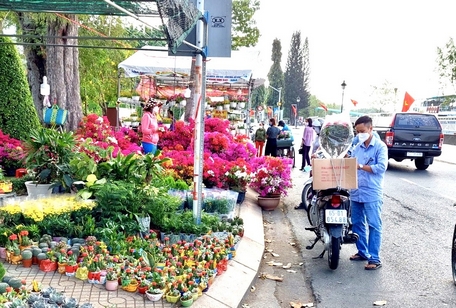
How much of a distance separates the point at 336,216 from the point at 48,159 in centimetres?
409

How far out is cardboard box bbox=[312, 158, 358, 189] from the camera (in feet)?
17.7

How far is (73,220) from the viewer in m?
5.37

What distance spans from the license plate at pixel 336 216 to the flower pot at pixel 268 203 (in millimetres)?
3645

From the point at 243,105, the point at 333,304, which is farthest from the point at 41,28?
the point at 333,304

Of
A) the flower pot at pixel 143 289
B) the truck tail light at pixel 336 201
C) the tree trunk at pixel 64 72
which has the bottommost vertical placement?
the flower pot at pixel 143 289

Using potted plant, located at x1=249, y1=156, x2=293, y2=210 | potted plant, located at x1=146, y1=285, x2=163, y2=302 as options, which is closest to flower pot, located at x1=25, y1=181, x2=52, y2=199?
potted plant, located at x1=146, y1=285, x2=163, y2=302

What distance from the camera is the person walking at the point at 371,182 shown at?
5641 mm

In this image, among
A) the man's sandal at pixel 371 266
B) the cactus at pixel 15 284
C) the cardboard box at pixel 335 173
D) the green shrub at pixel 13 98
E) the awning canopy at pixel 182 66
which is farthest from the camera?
the awning canopy at pixel 182 66

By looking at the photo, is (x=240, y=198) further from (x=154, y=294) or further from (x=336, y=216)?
(x=154, y=294)

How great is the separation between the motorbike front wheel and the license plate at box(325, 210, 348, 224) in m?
0.22

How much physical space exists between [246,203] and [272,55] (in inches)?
4071

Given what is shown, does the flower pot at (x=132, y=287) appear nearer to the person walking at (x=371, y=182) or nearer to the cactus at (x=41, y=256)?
the cactus at (x=41, y=256)

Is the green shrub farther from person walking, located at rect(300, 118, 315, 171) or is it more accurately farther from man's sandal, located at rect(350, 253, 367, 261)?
person walking, located at rect(300, 118, 315, 171)

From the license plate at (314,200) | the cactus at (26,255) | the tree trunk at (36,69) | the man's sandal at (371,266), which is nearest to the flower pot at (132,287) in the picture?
the cactus at (26,255)
